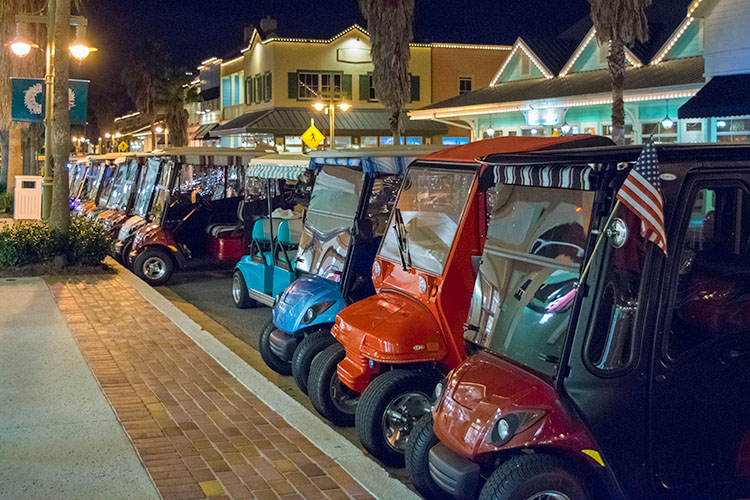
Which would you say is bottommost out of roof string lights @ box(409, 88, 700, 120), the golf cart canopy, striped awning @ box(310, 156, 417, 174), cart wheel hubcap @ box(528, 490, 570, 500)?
cart wheel hubcap @ box(528, 490, 570, 500)

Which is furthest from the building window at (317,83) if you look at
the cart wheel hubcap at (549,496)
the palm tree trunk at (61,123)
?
the cart wheel hubcap at (549,496)

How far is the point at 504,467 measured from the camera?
4125 millimetres

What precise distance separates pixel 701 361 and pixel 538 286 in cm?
86

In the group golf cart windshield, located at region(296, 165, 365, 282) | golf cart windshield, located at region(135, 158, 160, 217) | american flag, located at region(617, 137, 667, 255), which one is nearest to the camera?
american flag, located at region(617, 137, 667, 255)

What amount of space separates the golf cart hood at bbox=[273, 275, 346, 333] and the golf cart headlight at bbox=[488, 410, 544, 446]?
309 centimetres

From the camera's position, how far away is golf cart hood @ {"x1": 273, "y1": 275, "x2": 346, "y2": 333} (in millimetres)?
7125

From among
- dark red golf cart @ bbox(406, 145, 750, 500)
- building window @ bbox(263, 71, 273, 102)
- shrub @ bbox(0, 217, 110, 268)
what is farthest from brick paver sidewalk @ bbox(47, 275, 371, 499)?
building window @ bbox(263, 71, 273, 102)

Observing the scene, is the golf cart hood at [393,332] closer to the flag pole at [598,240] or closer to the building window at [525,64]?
the flag pole at [598,240]

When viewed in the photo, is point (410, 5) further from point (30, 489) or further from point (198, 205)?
point (30, 489)

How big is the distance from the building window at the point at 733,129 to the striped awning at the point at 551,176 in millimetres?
17258

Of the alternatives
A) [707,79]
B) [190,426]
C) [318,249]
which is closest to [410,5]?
[707,79]

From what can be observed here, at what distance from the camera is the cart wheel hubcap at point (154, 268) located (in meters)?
14.0

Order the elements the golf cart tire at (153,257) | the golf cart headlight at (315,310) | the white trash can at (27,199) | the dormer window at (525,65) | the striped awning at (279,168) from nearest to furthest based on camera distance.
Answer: the golf cart headlight at (315,310) < the striped awning at (279,168) < the golf cart tire at (153,257) < the white trash can at (27,199) < the dormer window at (525,65)

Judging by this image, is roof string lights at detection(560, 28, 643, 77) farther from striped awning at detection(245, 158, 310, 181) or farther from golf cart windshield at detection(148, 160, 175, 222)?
striped awning at detection(245, 158, 310, 181)
